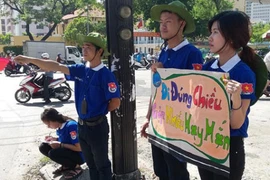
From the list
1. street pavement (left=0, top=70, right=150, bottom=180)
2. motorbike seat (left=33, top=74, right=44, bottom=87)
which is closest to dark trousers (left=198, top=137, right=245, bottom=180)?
street pavement (left=0, top=70, right=150, bottom=180)

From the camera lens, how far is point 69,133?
3723 mm

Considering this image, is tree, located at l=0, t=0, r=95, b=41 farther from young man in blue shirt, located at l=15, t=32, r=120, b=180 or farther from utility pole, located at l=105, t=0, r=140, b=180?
young man in blue shirt, located at l=15, t=32, r=120, b=180

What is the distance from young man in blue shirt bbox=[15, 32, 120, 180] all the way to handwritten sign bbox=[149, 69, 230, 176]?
19.1 inches

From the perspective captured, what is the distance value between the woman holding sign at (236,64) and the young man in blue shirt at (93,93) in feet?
3.52

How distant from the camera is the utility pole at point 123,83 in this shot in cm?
307

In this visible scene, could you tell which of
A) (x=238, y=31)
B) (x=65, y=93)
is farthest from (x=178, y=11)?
(x=65, y=93)

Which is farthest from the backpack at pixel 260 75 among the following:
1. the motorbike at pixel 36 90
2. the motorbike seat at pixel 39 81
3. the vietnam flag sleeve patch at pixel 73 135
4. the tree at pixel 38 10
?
the tree at pixel 38 10

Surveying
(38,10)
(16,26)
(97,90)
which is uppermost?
(16,26)

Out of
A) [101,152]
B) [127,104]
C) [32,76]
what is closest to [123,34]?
[127,104]

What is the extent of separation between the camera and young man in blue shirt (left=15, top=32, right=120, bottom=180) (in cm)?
278

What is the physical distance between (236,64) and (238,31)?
0.20 m

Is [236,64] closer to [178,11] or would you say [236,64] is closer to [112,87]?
[178,11]

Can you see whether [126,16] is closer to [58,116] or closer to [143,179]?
[58,116]

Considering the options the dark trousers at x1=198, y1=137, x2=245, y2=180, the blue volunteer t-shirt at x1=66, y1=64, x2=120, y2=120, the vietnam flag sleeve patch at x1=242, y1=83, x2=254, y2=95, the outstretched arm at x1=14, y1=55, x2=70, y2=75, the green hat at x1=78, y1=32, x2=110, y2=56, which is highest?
the green hat at x1=78, y1=32, x2=110, y2=56
